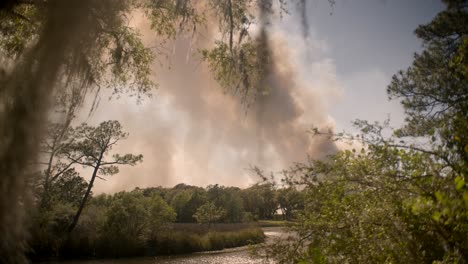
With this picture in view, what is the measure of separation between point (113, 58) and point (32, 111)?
3.22 metres

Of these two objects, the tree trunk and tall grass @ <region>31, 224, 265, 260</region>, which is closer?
tall grass @ <region>31, 224, 265, 260</region>

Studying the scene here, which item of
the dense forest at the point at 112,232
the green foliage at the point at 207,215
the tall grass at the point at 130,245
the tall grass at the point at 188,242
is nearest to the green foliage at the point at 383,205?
the dense forest at the point at 112,232

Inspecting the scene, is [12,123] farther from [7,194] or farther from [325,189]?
[325,189]

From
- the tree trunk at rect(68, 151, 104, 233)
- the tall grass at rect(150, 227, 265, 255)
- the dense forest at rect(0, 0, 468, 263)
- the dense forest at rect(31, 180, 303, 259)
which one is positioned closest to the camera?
the dense forest at rect(0, 0, 468, 263)

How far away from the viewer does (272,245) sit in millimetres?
4988

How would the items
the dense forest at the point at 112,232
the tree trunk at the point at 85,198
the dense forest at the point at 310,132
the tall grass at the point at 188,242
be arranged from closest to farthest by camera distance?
the dense forest at the point at 310,132 → the dense forest at the point at 112,232 → the tree trunk at the point at 85,198 → the tall grass at the point at 188,242

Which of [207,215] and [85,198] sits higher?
[85,198]

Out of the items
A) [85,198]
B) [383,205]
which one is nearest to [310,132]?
[383,205]

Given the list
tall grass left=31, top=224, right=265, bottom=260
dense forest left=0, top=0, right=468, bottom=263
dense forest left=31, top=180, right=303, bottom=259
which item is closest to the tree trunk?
dense forest left=31, top=180, right=303, bottom=259

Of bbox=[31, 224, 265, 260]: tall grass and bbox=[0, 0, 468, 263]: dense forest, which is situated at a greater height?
bbox=[0, 0, 468, 263]: dense forest

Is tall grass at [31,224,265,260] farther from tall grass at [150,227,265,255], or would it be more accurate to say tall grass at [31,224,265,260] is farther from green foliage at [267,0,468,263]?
green foliage at [267,0,468,263]

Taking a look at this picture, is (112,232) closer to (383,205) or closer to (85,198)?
(85,198)

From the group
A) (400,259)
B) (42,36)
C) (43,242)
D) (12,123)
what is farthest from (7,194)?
(43,242)

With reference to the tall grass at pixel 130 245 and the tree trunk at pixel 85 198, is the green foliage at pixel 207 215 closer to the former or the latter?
the tall grass at pixel 130 245
